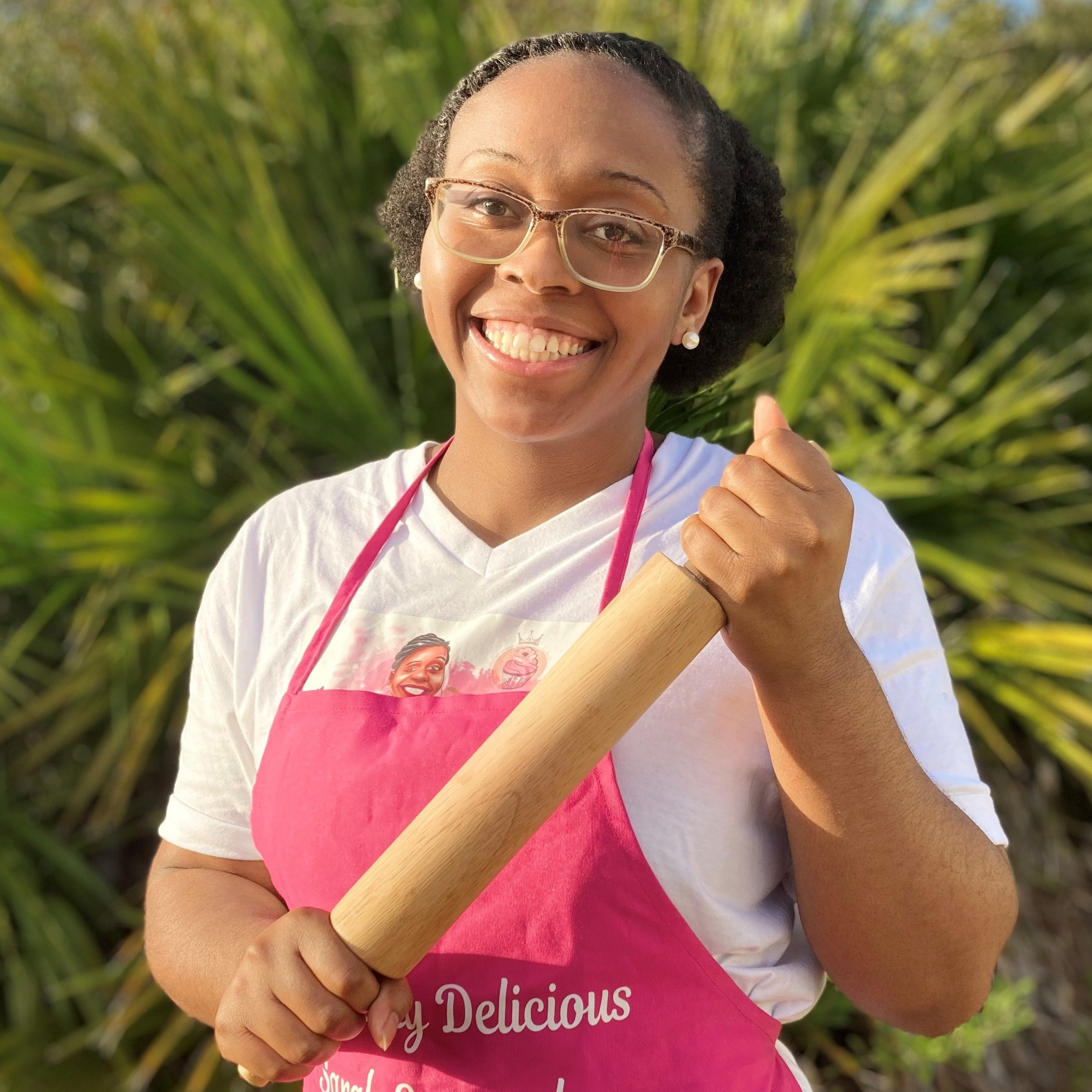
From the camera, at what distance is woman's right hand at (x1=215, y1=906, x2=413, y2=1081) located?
1.05 meters

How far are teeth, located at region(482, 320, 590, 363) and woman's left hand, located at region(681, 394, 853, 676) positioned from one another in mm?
290

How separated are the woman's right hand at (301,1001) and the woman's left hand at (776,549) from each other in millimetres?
437

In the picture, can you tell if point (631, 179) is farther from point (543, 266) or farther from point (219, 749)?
point (219, 749)

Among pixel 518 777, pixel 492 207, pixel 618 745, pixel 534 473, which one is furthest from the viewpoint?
pixel 534 473

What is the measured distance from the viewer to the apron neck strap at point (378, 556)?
1.36 metres

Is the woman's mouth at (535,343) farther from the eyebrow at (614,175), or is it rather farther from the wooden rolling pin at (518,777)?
the wooden rolling pin at (518,777)

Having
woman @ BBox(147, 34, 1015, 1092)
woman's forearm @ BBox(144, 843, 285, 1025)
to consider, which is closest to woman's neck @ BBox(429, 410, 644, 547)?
woman @ BBox(147, 34, 1015, 1092)

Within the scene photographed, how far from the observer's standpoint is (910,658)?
1.26 m

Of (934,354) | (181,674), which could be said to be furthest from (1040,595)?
(181,674)

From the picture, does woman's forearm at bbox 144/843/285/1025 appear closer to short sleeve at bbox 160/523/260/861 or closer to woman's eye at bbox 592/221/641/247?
short sleeve at bbox 160/523/260/861

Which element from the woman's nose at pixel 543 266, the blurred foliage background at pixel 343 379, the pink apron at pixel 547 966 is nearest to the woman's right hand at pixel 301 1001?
the pink apron at pixel 547 966

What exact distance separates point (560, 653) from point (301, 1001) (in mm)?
438

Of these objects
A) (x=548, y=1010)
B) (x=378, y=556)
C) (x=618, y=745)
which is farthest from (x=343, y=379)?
(x=548, y=1010)

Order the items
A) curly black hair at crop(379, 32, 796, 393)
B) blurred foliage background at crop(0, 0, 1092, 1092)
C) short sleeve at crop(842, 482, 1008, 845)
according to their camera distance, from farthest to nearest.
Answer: blurred foliage background at crop(0, 0, 1092, 1092), curly black hair at crop(379, 32, 796, 393), short sleeve at crop(842, 482, 1008, 845)
